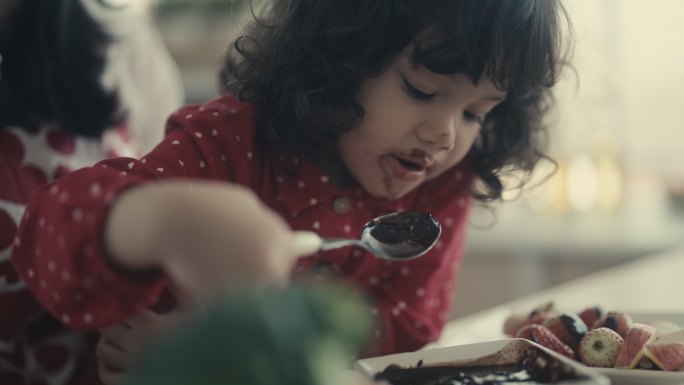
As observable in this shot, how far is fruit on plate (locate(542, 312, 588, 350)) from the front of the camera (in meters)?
0.75

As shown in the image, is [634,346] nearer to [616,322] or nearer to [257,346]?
[616,322]

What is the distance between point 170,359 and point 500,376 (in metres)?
Answer: 0.34

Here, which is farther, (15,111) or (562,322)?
(15,111)

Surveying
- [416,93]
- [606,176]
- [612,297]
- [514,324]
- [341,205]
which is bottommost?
[606,176]

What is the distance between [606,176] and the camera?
8.07 feet

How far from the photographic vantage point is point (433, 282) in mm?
1026

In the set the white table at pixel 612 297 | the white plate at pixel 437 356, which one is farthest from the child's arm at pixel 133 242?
the white table at pixel 612 297

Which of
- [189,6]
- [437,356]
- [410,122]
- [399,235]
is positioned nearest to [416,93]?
[410,122]

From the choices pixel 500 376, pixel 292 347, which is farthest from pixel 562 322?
pixel 292 347

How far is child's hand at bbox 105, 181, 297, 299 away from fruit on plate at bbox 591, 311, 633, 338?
0.43 m

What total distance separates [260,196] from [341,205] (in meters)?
0.10

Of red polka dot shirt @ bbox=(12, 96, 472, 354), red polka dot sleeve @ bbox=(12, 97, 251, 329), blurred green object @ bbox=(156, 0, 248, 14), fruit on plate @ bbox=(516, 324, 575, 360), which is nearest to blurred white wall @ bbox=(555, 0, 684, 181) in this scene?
blurred green object @ bbox=(156, 0, 248, 14)

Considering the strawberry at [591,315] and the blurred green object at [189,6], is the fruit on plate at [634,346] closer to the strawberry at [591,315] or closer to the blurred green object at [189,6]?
the strawberry at [591,315]

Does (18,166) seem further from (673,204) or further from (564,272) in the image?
(673,204)
